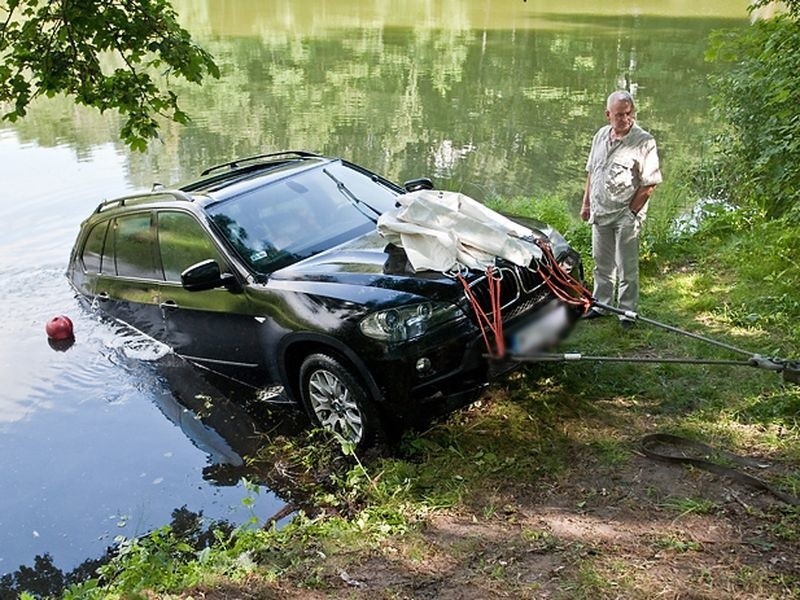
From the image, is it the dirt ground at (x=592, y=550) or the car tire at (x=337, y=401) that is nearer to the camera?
the dirt ground at (x=592, y=550)

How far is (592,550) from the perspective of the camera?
11.9ft

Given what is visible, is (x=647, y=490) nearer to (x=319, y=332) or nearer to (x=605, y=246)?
(x=319, y=332)

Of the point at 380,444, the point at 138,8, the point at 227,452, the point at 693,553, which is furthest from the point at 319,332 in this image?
the point at 138,8

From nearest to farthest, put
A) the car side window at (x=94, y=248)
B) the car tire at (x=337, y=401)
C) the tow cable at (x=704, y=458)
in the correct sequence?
the tow cable at (x=704, y=458), the car tire at (x=337, y=401), the car side window at (x=94, y=248)

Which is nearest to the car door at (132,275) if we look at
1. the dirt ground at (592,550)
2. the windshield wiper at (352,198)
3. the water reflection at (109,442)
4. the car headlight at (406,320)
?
the water reflection at (109,442)

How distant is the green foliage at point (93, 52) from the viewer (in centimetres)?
590

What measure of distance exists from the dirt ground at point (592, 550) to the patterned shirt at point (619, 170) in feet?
8.15

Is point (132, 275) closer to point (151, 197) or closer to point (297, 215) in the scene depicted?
point (151, 197)

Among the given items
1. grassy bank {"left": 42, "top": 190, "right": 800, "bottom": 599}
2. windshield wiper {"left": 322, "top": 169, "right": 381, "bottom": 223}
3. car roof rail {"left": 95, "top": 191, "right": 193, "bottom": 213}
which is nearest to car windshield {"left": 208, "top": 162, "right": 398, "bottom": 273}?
windshield wiper {"left": 322, "top": 169, "right": 381, "bottom": 223}

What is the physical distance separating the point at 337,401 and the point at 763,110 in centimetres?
591

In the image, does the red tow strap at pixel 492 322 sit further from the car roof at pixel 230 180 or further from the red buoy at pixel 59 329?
the red buoy at pixel 59 329

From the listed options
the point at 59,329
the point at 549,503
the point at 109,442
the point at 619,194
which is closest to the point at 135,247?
the point at 109,442

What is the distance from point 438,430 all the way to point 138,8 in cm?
401

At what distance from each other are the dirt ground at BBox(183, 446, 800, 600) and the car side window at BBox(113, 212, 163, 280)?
3588 mm
